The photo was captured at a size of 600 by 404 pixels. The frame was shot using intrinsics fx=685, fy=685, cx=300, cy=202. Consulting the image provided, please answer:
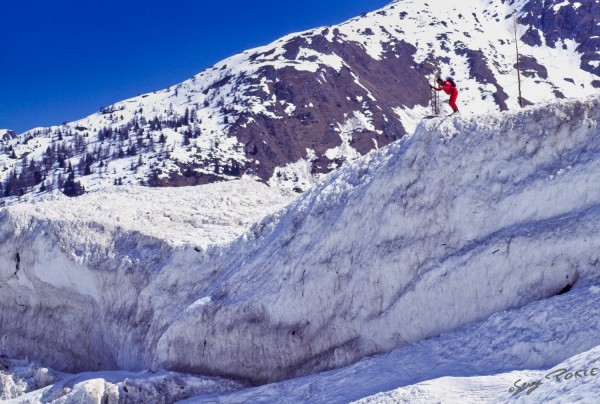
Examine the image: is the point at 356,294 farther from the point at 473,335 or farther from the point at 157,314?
the point at 157,314

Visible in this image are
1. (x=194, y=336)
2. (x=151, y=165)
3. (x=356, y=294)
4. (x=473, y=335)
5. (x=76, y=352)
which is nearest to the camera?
(x=473, y=335)

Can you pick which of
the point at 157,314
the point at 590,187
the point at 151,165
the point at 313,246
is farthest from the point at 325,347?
the point at 151,165

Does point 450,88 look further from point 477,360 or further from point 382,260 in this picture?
point 477,360

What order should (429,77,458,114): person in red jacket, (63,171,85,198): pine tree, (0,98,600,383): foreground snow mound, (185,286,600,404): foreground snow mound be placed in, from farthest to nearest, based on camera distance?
(63,171,85,198): pine tree < (429,77,458,114): person in red jacket < (0,98,600,383): foreground snow mound < (185,286,600,404): foreground snow mound

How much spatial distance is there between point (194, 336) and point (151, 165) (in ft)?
469

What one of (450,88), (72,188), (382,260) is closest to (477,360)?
(382,260)

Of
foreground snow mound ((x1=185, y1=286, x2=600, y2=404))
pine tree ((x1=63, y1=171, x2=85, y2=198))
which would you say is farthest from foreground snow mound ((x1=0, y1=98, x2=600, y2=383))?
pine tree ((x1=63, y1=171, x2=85, y2=198))

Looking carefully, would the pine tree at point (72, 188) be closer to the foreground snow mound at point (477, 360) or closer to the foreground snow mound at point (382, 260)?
the foreground snow mound at point (382, 260)

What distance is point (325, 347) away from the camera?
23.0 metres

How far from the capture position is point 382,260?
2253 cm

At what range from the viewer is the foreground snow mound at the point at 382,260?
19984mm

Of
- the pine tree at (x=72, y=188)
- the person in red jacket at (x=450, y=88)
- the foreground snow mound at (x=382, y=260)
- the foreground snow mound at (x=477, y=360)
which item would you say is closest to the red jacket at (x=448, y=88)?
the person in red jacket at (x=450, y=88)

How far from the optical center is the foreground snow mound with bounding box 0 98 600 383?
65.6 ft

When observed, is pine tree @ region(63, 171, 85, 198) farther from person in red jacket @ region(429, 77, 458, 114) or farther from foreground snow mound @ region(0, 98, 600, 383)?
person in red jacket @ region(429, 77, 458, 114)
